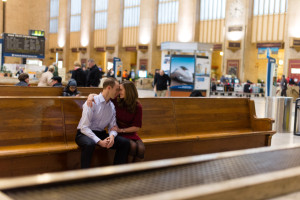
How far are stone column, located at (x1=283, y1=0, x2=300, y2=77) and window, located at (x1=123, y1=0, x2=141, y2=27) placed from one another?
13.3 m

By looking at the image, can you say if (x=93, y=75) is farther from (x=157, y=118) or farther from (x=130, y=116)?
Result: (x=130, y=116)

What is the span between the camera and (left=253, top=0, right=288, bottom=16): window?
80.2ft

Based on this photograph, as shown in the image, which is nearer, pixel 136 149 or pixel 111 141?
pixel 111 141

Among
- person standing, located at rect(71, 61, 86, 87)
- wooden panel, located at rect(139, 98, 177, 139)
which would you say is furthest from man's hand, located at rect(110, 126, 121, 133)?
person standing, located at rect(71, 61, 86, 87)

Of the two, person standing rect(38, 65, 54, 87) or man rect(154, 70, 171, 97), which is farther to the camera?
man rect(154, 70, 171, 97)

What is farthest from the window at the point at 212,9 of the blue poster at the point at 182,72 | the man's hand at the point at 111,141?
the man's hand at the point at 111,141

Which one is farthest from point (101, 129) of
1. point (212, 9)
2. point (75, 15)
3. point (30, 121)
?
point (75, 15)

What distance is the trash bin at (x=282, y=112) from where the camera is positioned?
339 inches

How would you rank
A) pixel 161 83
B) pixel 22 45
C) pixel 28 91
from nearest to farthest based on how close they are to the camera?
pixel 28 91 < pixel 161 83 < pixel 22 45

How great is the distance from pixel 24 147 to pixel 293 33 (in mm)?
21760

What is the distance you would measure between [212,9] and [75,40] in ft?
54.7

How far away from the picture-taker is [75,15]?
39000 millimetres

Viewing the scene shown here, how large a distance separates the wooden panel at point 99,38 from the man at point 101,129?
1273 inches

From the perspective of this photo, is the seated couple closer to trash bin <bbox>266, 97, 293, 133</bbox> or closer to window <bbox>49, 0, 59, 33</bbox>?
trash bin <bbox>266, 97, 293, 133</bbox>
